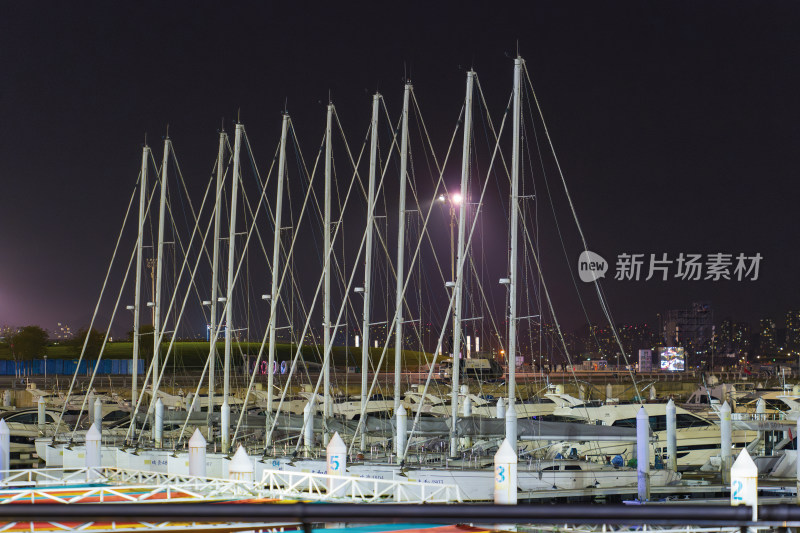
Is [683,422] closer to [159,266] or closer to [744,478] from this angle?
[744,478]

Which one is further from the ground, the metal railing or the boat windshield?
the boat windshield

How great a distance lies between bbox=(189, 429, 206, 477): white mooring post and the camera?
2873cm

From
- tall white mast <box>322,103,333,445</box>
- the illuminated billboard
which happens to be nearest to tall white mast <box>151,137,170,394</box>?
tall white mast <box>322,103,333,445</box>

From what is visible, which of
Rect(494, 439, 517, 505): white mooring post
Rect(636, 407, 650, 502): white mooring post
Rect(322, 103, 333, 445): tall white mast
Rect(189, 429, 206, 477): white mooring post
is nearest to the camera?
Rect(494, 439, 517, 505): white mooring post

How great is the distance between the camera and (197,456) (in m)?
28.9

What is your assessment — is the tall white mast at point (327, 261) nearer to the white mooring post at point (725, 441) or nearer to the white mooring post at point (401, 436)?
the white mooring post at point (401, 436)

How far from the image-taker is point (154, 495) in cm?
2439

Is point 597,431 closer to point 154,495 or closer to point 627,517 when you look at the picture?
point 154,495

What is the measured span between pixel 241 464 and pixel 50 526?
18.6ft

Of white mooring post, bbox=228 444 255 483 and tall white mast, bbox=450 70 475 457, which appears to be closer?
white mooring post, bbox=228 444 255 483

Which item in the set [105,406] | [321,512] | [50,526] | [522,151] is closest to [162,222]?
[105,406]

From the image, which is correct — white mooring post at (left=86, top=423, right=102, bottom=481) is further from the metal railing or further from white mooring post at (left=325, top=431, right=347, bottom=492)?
white mooring post at (left=325, top=431, right=347, bottom=492)

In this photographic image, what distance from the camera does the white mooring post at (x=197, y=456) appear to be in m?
28.7

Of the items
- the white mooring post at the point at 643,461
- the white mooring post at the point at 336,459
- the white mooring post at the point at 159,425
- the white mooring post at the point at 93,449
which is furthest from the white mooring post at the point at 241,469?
the white mooring post at the point at 159,425
